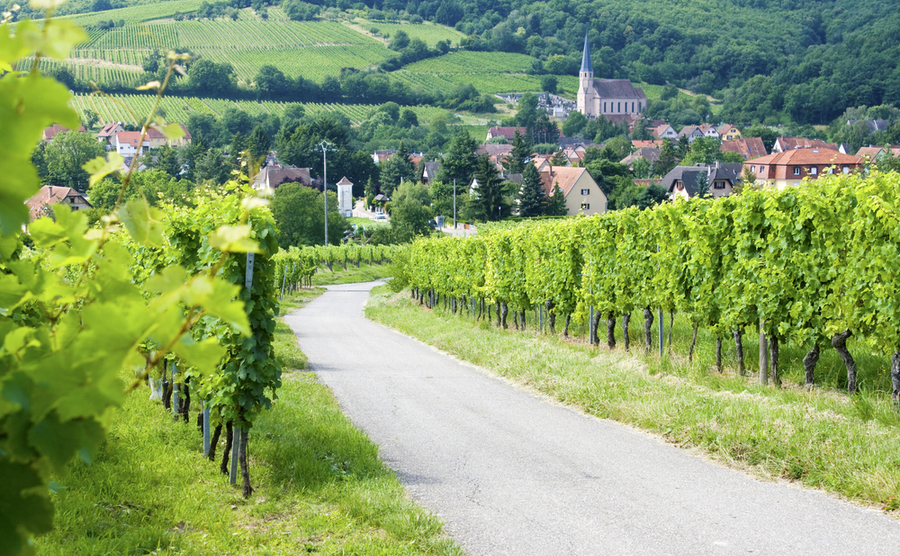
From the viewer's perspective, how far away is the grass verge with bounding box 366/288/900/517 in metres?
6.83

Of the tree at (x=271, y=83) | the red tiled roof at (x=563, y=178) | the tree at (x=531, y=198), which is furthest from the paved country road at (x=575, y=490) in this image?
the tree at (x=271, y=83)

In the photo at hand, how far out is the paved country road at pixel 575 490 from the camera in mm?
5621

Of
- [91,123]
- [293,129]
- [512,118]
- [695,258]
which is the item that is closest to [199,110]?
[91,123]

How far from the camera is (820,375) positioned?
1084 cm

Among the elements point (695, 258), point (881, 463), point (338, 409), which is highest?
point (695, 258)

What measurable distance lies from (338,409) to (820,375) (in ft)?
23.2

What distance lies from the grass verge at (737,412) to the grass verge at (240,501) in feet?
11.9

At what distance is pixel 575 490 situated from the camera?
6.96m

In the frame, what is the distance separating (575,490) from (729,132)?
634 feet

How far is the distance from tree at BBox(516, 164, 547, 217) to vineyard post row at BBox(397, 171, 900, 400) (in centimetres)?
7031

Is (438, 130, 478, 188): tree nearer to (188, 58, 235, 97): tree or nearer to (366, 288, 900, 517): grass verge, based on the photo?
(188, 58, 235, 97): tree

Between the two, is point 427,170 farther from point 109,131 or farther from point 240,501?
point 240,501

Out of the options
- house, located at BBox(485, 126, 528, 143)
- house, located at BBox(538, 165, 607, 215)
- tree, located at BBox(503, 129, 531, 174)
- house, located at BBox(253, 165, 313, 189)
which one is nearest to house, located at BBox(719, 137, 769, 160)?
house, located at BBox(485, 126, 528, 143)

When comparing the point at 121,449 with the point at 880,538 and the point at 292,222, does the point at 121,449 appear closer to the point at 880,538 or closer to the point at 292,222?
the point at 880,538
